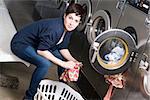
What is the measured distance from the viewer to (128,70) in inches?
89.7

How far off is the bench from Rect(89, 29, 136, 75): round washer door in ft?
2.14

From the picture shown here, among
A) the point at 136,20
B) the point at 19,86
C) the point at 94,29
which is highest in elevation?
the point at 136,20

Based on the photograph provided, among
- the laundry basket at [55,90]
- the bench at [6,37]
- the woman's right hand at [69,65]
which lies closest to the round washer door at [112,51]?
the woman's right hand at [69,65]

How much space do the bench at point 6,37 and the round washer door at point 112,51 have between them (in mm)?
651

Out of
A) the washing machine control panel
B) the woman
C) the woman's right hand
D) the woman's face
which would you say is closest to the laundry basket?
the woman

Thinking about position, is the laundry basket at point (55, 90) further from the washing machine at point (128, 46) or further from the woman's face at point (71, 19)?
the woman's face at point (71, 19)

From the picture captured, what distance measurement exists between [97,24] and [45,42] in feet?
2.49

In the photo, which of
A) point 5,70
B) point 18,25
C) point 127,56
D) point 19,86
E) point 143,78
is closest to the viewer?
point 143,78

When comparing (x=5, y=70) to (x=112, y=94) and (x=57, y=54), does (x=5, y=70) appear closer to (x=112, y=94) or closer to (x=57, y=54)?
(x=57, y=54)

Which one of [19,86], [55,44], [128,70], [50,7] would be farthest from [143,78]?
[50,7]

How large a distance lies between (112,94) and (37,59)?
729 mm

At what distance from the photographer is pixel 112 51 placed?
2391mm

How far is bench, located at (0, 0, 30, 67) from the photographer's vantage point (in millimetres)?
2465

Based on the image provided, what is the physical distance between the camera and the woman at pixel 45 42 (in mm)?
2273
